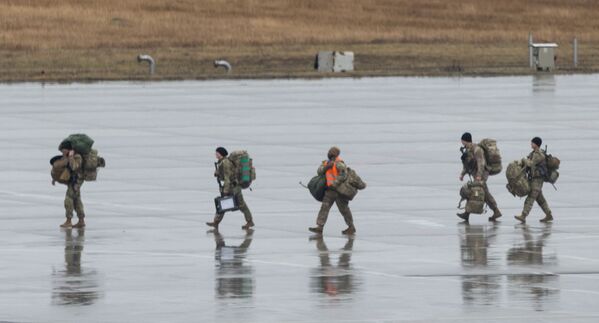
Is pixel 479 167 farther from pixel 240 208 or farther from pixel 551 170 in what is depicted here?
pixel 240 208

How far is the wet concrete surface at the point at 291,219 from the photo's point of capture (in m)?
19.2

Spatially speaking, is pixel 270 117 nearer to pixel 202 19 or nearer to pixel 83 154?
pixel 83 154

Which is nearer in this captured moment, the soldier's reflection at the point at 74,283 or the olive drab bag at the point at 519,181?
the soldier's reflection at the point at 74,283

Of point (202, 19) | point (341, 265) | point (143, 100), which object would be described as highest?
point (202, 19)

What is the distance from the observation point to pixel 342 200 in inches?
1006

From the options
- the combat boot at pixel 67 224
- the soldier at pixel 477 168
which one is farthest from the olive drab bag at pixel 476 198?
the combat boot at pixel 67 224

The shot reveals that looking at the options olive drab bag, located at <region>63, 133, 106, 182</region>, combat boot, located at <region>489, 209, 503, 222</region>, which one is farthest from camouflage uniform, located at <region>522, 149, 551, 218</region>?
olive drab bag, located at <region>63, 133, 106, 182</region>

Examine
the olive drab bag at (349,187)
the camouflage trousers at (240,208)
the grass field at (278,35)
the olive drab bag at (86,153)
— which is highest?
the grass field at (278,35)

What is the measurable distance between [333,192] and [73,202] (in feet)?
14.1

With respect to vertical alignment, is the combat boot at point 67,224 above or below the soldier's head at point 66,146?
below

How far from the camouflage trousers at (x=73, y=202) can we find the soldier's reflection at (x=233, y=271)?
8.12 ft

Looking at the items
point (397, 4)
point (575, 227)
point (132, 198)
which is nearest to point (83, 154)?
point (132, 198)

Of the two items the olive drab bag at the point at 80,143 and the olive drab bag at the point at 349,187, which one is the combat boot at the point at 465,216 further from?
the olive drab bag at the point at 80,143

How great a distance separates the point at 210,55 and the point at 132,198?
136ft
